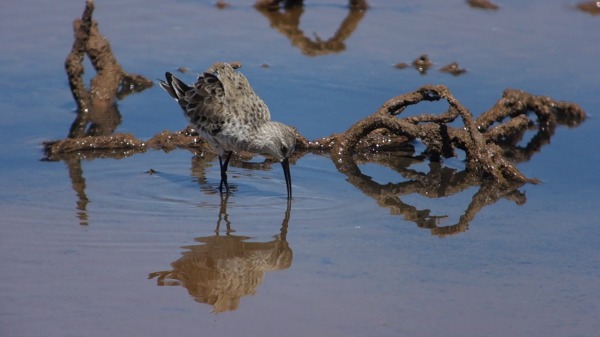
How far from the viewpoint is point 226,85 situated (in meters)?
9.52

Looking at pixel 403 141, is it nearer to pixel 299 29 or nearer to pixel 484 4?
pixel 299 29

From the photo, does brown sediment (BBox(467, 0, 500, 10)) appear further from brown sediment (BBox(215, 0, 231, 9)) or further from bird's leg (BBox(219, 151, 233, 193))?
bird's leg (BBox(219, 151, 233, 193))

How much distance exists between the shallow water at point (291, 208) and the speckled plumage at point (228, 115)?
0.36m

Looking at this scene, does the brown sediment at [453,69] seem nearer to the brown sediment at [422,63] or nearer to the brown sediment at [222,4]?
the brown sediment at [422,63]

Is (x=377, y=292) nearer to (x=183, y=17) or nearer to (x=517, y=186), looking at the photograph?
(x=517, y=186)

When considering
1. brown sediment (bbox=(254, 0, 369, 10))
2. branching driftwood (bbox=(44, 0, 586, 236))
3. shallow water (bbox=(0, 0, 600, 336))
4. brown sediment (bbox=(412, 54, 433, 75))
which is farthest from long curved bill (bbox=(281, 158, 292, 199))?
brown sediment (bbox=(254, 0, 369, 10))

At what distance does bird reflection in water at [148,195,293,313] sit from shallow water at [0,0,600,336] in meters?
0.02

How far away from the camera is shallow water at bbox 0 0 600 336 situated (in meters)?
6.63

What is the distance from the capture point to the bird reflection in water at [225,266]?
22.7ft

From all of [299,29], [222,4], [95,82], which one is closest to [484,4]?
[299,29]

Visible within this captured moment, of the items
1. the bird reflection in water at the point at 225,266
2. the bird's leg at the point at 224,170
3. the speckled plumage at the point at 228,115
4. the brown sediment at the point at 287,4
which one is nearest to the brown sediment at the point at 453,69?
the brown sediment at the point at 287,4

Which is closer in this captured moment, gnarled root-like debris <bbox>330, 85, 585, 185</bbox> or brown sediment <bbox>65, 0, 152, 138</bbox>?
gnarled root-like debris <bbox>330, 85, 585, 185</bbox>

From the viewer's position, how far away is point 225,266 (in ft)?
24.5

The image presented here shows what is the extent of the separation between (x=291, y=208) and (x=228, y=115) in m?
1.27
